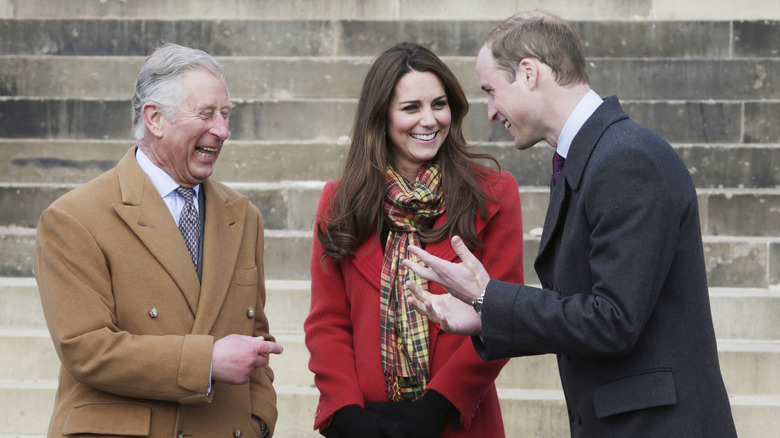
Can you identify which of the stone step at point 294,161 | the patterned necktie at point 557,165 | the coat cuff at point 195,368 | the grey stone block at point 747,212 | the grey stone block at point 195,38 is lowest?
the coat cuff at point 195,368

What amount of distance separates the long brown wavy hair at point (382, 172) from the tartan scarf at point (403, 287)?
39 mm

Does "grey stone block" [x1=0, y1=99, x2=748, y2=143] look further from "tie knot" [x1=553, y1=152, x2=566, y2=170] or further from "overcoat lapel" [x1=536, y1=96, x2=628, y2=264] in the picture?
"overcoat lapel" [x1=536, y1=96, x2=628, y2=264]

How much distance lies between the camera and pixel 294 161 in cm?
616

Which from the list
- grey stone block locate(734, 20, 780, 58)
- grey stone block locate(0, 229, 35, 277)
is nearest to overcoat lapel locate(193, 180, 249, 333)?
grey stone block locate(0, 229, 35, 277)

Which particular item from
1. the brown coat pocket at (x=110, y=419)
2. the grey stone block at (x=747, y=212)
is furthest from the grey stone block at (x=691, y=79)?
the brown coat pocket at (x=110, y=419)

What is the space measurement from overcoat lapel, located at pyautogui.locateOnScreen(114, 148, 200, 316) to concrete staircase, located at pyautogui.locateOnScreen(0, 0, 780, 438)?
2089 millimetres

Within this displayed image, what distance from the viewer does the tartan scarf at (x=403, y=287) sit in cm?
292

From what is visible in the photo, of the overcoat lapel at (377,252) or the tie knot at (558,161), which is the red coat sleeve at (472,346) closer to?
the overcoat lapel at (377,252)

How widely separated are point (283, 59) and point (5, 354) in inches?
119

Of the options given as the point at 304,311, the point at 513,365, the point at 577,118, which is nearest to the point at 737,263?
the point at 513,365

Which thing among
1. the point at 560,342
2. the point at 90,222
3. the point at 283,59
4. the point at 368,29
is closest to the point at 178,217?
the point at 90,222

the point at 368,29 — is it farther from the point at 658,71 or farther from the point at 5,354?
the point at 5,354

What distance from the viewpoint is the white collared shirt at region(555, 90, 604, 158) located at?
2324 millimetres

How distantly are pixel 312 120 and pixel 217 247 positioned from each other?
382 cm
